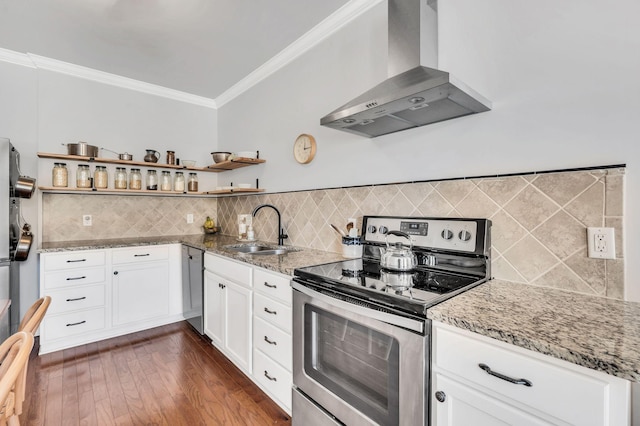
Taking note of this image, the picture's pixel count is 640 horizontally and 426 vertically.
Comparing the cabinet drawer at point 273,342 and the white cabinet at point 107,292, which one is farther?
the white cabinet at point 107,292

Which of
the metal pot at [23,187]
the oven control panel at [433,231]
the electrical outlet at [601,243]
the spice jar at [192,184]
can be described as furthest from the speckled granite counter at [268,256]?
the electrical outlet at [601,243]

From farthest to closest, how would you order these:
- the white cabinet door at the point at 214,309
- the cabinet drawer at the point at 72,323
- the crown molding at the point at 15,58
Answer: the crown molding at the point at 15,58
the cabinet drawer at the point at 72,323
the white cabinet door at the point at 214,309

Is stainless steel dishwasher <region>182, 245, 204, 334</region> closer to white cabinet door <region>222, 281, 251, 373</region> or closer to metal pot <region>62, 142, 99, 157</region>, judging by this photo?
white cabinet door <region>222, 281, 251, 373</region>

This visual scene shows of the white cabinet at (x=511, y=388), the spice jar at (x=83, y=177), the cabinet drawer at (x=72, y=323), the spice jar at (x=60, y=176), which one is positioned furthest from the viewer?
the spice jar at (x=83, y=177)

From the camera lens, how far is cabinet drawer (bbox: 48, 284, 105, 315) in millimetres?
2432

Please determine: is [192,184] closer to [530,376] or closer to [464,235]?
[464,235]

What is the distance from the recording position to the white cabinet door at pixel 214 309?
2309 millimetres

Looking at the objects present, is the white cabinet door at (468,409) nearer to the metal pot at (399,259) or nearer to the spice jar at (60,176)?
the metal pot at (399,259)

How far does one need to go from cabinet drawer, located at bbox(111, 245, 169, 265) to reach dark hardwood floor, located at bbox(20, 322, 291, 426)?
71 cm

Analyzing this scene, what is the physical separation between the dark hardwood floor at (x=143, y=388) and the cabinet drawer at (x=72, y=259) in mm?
697

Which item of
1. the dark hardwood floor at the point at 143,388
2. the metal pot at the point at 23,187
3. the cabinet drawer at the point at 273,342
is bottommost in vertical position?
the dark hardwood floor at the point at 143,388

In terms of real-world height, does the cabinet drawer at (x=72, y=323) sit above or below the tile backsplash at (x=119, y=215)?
below

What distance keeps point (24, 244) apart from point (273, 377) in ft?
7.80

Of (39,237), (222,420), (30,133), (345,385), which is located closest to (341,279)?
(345,385)
